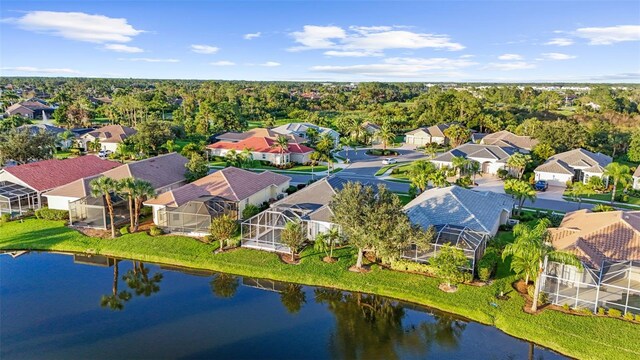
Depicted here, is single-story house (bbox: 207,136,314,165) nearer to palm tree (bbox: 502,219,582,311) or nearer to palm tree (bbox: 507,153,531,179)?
palm tree (bbox: 507,153,531,179)

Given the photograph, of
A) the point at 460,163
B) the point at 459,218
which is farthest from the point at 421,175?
the point at 460,163

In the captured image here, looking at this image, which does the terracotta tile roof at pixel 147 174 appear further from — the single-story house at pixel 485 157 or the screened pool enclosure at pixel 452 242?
the single-story house at pixel 485 157

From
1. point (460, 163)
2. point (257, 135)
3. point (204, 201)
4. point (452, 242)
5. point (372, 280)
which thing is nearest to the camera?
point (372, 280)

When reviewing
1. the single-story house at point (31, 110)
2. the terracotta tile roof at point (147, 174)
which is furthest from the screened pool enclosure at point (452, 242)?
the single-story house at point (31, 110)

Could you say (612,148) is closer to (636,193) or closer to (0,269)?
(636,193)

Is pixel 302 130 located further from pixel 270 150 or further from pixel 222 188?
pixel 222 188

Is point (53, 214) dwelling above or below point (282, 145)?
below
